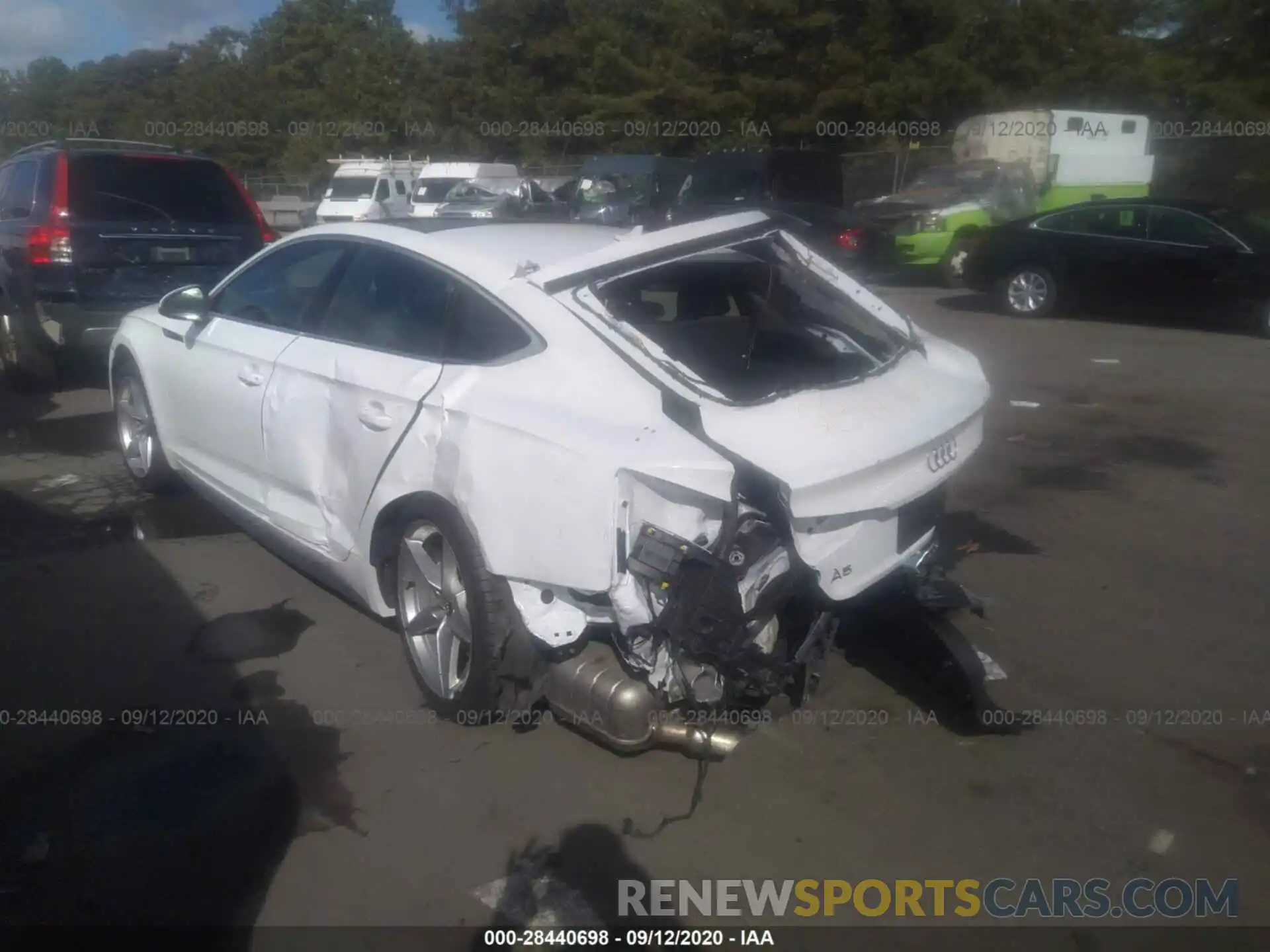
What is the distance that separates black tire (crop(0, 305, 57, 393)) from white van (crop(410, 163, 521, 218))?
16244 mm

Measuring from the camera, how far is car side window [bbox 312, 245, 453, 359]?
412 centimetres

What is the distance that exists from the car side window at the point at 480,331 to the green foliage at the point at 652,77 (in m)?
27.6

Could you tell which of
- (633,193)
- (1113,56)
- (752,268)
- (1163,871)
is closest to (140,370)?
(752,268)

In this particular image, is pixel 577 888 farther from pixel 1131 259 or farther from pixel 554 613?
pixel 1131 259

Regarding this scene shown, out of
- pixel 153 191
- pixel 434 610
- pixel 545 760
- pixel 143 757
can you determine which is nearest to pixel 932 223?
pixel 153 191

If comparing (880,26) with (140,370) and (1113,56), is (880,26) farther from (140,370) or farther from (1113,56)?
(140,370)

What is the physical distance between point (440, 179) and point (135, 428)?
66.1 ft

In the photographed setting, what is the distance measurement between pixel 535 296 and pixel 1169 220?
11277 millimetres

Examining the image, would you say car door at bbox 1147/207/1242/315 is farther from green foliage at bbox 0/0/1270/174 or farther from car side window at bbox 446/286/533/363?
green foliage at bbox 0/0/1270/174

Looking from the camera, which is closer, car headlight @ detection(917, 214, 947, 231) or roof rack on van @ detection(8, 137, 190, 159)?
roof rack on van @ detection(8, 137, 190, 159)

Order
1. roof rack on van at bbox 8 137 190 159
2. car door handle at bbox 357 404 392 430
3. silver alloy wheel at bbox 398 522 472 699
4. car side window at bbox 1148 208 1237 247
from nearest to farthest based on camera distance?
1. silver alloy wheel at bbox 398 522 472 699
2. car door handle at bbox 357 404 392 430
3. roof rack on van at bbox 8 137 190 159
4. car side window at bbox 1148 208 1237 247

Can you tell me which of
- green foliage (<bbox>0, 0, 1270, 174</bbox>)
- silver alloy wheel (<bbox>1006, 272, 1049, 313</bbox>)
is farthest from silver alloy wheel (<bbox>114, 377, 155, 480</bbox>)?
green foliage (<bbox>0, 0, 1270, 174</bbox>)

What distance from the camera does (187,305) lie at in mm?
5617

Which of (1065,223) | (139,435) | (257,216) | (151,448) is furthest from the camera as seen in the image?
(1065,223)
